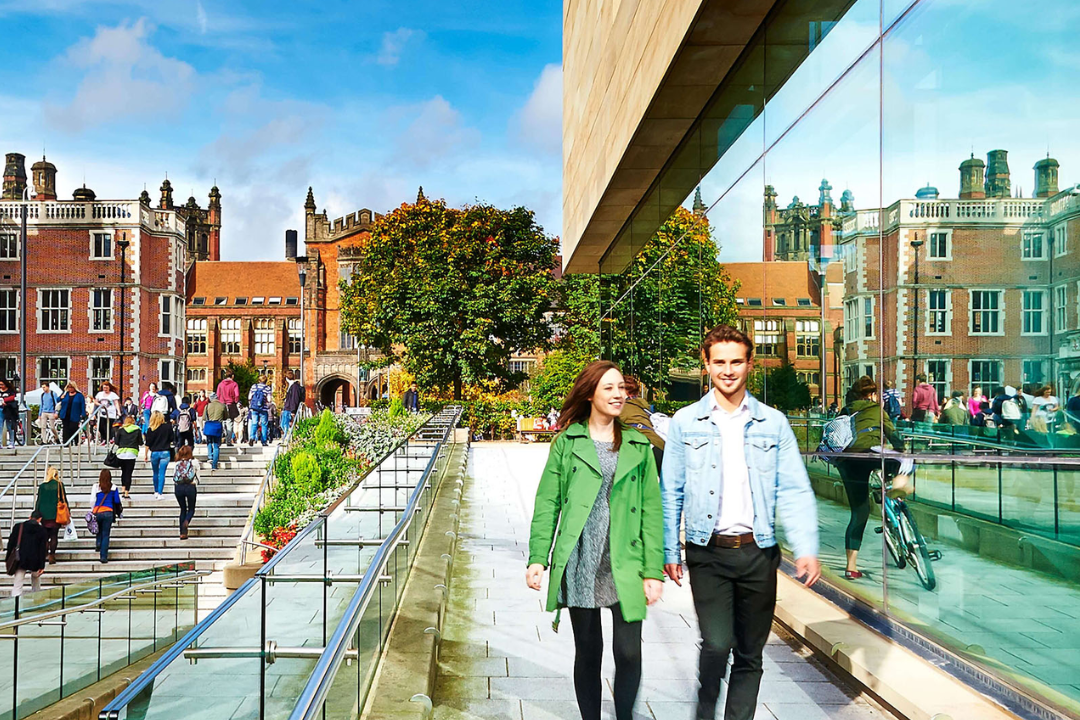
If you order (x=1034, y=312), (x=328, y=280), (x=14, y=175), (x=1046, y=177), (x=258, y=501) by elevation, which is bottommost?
(x=258, y=501)

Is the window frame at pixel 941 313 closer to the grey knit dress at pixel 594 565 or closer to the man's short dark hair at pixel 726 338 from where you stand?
the man's short dark hair at pixel 726 338

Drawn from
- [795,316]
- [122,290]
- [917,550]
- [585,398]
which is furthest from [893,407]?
[122,290]

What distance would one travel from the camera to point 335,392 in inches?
3155

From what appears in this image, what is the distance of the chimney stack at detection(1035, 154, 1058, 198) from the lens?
423 cm

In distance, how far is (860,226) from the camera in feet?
21.4

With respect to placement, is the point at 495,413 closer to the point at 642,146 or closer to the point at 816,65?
the point at 642,146

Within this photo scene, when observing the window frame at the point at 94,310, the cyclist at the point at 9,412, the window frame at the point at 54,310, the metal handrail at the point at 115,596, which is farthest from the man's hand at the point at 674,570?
the window frame at the point at 54,310

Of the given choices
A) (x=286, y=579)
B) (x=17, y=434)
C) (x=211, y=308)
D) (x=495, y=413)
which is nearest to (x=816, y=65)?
(x=286, y=579)

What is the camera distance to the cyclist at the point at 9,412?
2528 cm

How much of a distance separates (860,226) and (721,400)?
3175 millimetres

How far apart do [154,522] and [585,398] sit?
64.0 ft

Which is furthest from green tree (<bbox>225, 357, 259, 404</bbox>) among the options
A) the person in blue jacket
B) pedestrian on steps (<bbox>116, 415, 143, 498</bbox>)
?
pedestrian on steps (<bbox>116, 415, 143, 498</bbox>)

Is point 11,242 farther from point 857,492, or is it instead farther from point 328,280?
point 857,492

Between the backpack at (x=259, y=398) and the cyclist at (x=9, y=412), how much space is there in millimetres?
6337
